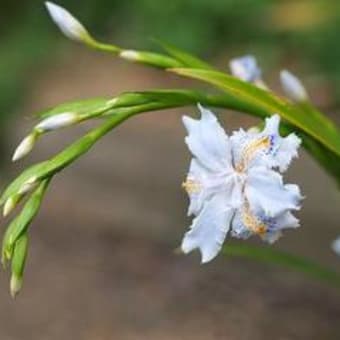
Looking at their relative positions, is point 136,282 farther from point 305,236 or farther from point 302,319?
point 302,319

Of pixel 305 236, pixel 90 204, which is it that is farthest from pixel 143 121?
pixel 305 236

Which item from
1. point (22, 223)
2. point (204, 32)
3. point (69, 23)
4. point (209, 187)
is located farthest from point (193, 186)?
point (204, 32)

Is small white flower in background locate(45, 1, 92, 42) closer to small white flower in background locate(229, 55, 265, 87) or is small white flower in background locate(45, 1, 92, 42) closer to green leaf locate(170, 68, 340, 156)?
green leaf locate(170, 68, 340, 156)

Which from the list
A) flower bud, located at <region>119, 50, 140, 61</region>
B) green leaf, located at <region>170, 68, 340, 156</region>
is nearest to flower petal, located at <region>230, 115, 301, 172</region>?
green leaf, located at <region>170, 68, 340, 156</region>

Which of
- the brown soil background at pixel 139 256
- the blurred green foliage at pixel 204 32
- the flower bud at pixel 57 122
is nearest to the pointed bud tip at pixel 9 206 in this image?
the flower bud at pixel 57 122

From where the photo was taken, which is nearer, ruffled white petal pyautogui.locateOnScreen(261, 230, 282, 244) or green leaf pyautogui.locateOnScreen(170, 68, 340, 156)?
ruffled white petal pyautogui.locateOnScreen(261, 230, 282, 244)

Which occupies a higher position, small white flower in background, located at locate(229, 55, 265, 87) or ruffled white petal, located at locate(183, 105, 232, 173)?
ruffled white petal, located at locate(183, 105, 232, 173)

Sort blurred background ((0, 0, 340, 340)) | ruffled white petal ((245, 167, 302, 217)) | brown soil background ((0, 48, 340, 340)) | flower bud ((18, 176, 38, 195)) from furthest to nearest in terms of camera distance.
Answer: blurred background ((0, 0, 340, 340)) < brown soil background ((0, 48, 340, 340)) < flower bud ((18, 176, 38, 195)) < ruffled white petal ((245, 167, 302, 217))

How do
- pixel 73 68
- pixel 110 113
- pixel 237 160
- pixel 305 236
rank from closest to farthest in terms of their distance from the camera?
1. pixel 237 160
2. pixel 110 113
3. pixel 305 236
4. pixel 73 68
